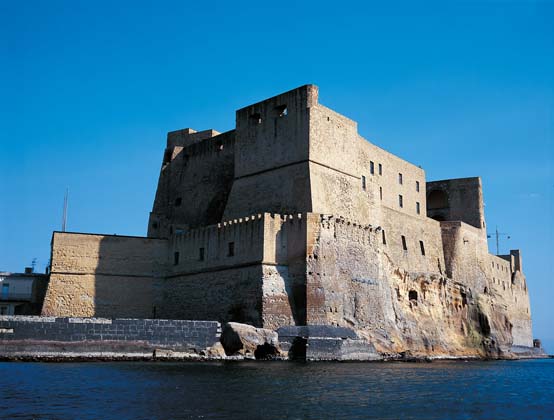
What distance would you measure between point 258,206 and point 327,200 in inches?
142

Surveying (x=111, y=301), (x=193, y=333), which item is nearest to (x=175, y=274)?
(x=111, y=301)

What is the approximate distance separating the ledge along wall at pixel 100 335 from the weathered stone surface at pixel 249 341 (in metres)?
0.46

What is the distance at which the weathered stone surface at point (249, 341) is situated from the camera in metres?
27.5

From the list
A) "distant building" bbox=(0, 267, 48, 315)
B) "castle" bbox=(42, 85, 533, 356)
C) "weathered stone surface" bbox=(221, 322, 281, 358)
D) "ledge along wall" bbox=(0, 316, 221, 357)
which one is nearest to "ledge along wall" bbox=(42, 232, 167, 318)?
"castle" bbox=(42, 85, 533, 356)

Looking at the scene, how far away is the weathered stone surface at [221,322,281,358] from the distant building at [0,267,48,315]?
43.5ft

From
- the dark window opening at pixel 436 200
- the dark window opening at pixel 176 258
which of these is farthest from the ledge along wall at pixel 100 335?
the dark window opening at pixel 436 200

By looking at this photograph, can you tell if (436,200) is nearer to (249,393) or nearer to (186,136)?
(186,136)

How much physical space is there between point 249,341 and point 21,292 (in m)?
15.7

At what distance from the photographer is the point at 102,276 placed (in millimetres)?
33656

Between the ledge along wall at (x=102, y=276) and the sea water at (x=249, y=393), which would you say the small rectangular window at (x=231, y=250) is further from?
the sea water at (x=249, y=393)

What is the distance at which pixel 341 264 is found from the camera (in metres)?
32.0

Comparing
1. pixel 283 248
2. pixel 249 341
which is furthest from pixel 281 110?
pixel 249 341

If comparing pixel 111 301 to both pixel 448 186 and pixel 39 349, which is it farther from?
pixel 448 186

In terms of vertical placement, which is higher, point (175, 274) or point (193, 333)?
point (175, 274)
